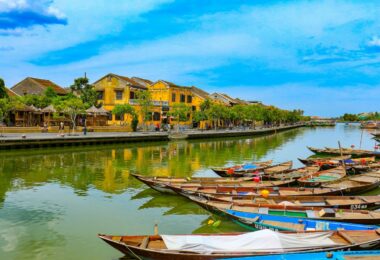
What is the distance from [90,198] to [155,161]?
1344cm

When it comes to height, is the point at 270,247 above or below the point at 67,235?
above

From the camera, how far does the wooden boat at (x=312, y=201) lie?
42.3 feet

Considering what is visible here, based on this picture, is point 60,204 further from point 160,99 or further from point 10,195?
point 160,99

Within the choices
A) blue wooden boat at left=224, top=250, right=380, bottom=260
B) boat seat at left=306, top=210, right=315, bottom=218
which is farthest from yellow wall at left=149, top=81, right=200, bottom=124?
blue wooden boat at left=224, top=250, right=380, bottom=260

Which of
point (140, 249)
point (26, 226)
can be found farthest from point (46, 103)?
point (140, 249)

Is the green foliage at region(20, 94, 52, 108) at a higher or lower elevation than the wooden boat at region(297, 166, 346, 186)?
higher

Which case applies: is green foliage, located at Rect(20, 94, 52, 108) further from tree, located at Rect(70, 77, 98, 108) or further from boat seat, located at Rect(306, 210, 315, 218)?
boat seat, located at Rect(306, 210, 315, 218)

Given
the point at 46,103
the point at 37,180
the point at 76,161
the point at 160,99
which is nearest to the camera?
the point at 37,180

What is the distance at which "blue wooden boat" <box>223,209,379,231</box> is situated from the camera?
1037cm

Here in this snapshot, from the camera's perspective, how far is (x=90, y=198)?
54.3 ft

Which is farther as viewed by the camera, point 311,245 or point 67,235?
point 67,235

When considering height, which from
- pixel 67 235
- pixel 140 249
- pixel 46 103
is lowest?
pixel 67 235

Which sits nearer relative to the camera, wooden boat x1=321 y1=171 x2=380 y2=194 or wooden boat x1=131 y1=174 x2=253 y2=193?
wooden boat x1=321 y1=171 x2=380 y2=194

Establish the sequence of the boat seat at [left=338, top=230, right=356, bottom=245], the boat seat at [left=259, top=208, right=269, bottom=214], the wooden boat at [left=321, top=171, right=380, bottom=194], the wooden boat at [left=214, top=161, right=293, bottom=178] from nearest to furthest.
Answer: the boat seat at [left=338, top=230, right=356, bottom=245] → the boat seat at [left=259, top=208, right=269, bottom=214] → the wooden boat at [left=321, top=171, right=380, bottom=194] → the wooden boat at [left=214, top=161, right=293, bottom=178]
